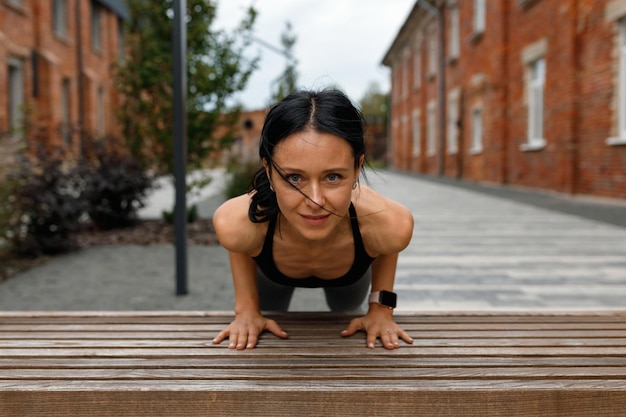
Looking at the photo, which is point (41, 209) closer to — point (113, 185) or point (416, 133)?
point (113, 185)

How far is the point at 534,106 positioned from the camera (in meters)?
14.3

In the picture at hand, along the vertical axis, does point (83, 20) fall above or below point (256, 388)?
above

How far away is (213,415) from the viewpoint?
1.57m

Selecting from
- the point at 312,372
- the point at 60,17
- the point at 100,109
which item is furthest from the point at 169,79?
the point at 100,109

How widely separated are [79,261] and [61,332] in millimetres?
4478

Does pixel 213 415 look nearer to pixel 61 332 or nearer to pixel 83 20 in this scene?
pixel 61 332

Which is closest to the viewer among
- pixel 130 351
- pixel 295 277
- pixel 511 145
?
pixel 130 351

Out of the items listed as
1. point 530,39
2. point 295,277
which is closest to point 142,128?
point 295,277

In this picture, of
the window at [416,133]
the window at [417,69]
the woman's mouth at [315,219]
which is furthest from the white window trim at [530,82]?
the window at [416,133]

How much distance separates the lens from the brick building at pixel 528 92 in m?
10.5

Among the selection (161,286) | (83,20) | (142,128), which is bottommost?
(161,286)

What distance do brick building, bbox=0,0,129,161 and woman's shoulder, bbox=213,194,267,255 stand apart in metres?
10.2

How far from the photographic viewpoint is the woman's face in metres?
1.68

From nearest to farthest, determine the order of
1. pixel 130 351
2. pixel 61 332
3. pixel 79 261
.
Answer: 1. pixel 130 351
2. pixel 61 332
3. pixel 79 261
